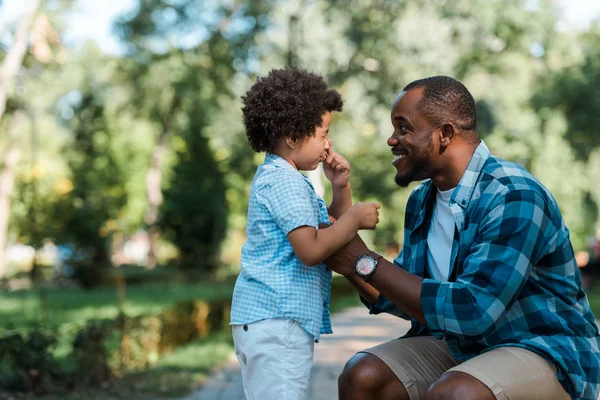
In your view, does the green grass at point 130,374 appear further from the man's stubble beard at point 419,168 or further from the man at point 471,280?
the man's stubble beard at point 419,168

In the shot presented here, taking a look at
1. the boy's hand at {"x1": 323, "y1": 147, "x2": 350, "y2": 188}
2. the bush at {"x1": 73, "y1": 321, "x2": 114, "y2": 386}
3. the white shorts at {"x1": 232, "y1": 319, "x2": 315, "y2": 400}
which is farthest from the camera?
the bush at {"x1": 73, "y1": 321, "x2": 114, "y2": 386}

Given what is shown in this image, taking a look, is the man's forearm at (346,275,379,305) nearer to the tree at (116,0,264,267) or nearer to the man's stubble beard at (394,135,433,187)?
the man's stubble beard at (394,135,433,187)

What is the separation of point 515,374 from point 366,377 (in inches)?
24.9

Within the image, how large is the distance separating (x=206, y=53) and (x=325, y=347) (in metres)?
19.4

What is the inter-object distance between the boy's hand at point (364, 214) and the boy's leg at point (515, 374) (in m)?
0.59

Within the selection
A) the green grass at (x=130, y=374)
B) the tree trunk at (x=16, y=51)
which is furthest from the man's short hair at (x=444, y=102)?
the tree trunk at (x=16, y=51)

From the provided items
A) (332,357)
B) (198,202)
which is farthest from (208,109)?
(332,357)

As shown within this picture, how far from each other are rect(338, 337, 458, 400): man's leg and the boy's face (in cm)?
77

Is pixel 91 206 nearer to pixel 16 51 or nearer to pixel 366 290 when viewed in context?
pixel 16 51

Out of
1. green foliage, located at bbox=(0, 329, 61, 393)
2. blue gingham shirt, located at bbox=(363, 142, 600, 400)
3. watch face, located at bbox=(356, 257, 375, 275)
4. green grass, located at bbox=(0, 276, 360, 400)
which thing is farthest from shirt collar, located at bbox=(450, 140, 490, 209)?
green foliage, located at bbox=(0, 329, 61, 393)

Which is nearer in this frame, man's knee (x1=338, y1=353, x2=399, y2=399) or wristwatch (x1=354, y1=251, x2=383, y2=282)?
wristwatch (x1=354, y1=251, x2=383, y2=282)

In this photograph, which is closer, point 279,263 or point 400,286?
point 400,286

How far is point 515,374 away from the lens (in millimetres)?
2635

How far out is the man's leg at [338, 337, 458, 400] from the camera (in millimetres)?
3080
